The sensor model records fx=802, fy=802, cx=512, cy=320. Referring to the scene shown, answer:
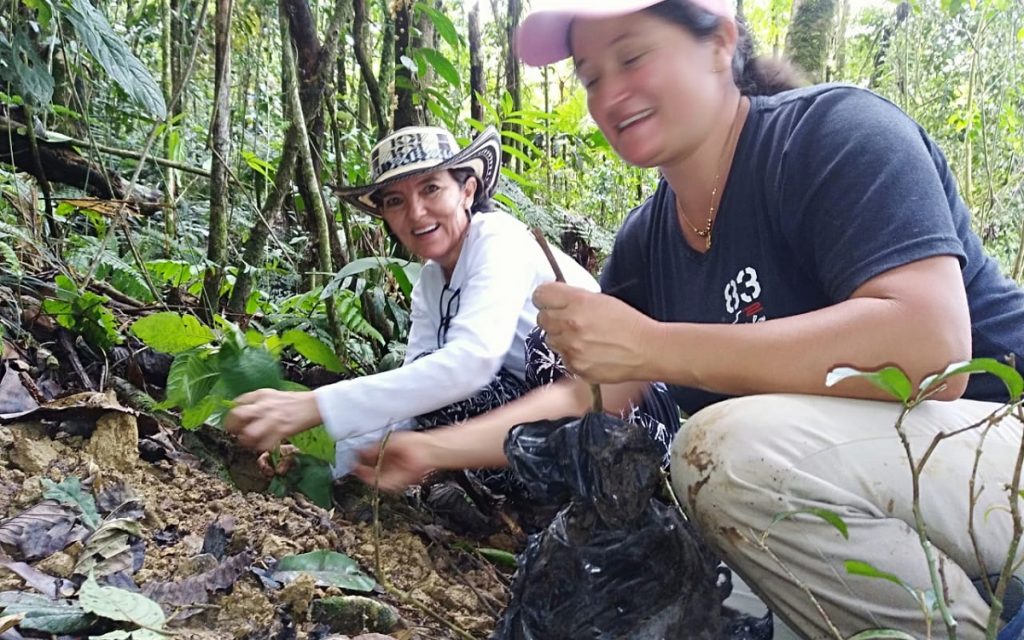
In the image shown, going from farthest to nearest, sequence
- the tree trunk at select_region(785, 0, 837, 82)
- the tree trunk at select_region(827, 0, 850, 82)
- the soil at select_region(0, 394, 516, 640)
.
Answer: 1. the tree trunk at select_region(827, 0, 850, 82)
2. the tree trunk at select_region(785, 0, 837, 82)
3. the soil at select_region(0, 394, 516, 640)

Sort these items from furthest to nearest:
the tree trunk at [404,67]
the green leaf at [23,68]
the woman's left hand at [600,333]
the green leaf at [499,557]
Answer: the tree trunk at [404,67] < the green leaf at [23,68] < the green leaf at [499,557] < the woman's left hand at [600,333]

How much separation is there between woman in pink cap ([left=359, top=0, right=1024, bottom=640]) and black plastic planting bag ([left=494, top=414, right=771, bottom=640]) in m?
0.07

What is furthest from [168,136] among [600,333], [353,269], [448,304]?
[600,333]

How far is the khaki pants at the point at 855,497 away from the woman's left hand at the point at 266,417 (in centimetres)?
89

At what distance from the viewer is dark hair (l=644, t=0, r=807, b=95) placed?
5.08 ft

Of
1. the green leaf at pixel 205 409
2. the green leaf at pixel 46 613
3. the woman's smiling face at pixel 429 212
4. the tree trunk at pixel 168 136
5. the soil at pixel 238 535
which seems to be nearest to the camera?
the green leaf at pixel 46 613

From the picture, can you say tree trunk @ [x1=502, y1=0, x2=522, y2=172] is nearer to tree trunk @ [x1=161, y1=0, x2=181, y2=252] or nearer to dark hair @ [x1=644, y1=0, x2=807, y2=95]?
tree trunk @ [x1=161, y1=0, x2=181, y2=252]

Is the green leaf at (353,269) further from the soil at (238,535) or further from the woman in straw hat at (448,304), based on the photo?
the soil at (238,535)

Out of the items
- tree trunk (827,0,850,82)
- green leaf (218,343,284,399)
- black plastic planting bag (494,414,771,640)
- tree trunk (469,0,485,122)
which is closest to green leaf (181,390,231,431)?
green leaf (218,343,284,399)

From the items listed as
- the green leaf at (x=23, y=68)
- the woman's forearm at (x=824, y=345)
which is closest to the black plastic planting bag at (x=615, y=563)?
the woman's forearm at (x=824, y=345)

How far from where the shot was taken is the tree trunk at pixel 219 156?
108 inches

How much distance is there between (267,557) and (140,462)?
0.51 metres

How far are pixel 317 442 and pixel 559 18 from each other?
3.56ft

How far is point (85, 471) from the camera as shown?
185 centimetres
